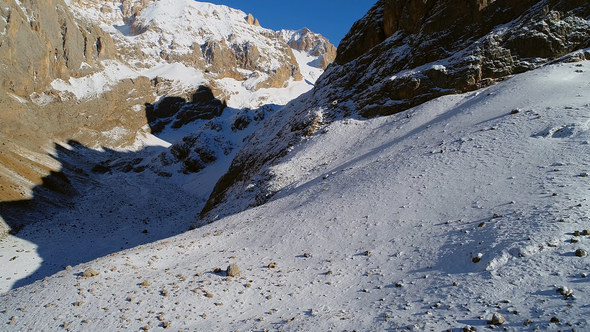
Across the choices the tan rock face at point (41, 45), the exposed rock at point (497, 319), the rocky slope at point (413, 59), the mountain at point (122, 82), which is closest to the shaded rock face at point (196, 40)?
the mountain at point (122, 82)

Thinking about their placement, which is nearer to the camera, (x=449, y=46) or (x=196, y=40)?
(x=449, y=46)

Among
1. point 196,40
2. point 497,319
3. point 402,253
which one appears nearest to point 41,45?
point 196,40

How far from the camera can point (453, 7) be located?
29.1 metres

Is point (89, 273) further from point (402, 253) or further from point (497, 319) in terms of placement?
point (497, 319)

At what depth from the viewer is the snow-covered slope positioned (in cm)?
737

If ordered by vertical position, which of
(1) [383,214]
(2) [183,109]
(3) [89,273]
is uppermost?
(2) [183,109]

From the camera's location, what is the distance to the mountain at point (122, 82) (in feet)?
197

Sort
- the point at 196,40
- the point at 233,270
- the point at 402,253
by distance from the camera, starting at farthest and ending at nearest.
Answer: the point at 196,40
the point at 233,270
the point at 402,253

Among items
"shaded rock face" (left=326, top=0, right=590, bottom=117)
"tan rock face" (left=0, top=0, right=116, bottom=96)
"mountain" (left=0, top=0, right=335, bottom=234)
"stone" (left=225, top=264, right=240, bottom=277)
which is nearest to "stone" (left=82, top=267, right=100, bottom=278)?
"stone" (left=225, top=264, right=240, bottom=277)

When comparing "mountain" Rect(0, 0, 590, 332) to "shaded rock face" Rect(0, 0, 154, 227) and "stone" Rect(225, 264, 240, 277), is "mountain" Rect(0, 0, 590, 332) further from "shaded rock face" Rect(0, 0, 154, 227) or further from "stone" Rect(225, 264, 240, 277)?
"shaded rock face" Rect(0, 0, 154, 227)

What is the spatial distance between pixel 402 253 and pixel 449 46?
82.1 feet

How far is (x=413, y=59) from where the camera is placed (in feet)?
100

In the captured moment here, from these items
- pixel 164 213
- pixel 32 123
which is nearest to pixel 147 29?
pixel 32 123

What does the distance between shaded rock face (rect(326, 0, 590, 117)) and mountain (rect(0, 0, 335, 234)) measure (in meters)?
34.8
